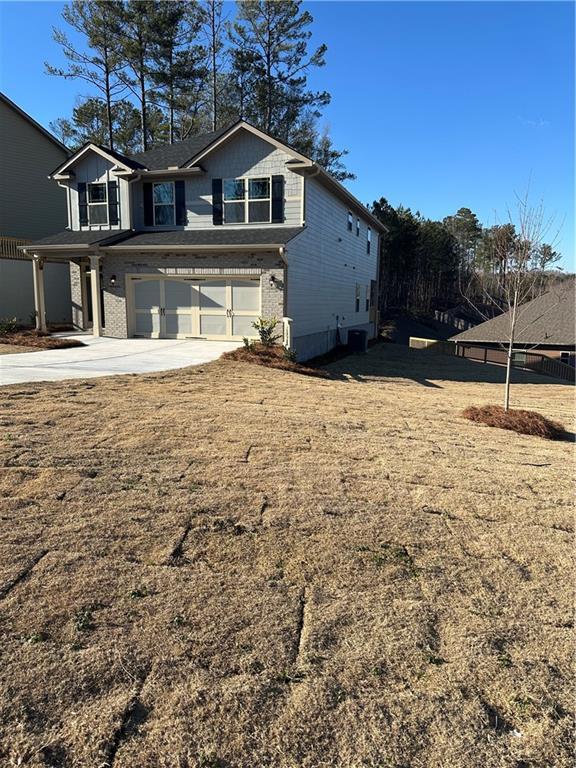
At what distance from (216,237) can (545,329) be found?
62.4 feet

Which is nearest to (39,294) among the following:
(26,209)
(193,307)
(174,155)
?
(193,307)

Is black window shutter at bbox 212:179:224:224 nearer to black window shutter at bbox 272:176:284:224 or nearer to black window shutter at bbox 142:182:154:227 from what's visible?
black window shutter at bbox 272:176:284:224

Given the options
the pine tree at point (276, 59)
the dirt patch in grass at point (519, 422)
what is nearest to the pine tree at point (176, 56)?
the pine tree at point (276, 59)

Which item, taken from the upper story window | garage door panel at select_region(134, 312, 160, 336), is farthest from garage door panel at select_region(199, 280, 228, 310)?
the upper story window

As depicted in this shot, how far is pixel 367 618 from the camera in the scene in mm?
3258

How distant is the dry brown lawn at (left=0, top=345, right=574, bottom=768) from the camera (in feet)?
7.89

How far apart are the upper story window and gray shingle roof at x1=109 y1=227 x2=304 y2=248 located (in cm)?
202

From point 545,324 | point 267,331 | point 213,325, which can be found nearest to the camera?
point 267,331

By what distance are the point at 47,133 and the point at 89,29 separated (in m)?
7.61

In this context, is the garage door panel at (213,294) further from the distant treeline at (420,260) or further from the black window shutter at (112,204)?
the distant treeline at (420,260)

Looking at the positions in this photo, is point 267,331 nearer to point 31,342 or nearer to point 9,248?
point 31,342

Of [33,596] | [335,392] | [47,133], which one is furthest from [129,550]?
[47,133]

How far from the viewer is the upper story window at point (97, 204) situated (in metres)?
19.1

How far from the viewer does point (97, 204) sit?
63.2ft
